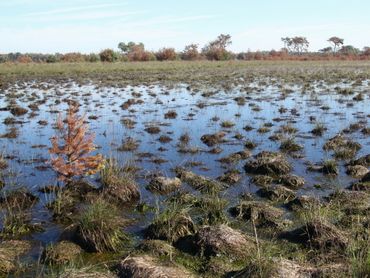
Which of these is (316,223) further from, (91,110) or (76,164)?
(91,110)

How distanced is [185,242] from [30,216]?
315 cm

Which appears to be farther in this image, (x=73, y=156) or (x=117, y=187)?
(x=73, y=156)

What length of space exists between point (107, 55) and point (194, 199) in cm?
6669

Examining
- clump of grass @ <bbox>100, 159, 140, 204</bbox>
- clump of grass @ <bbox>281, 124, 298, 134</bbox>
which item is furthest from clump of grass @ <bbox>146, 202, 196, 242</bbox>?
clump of grass @ <bbox>281, 124, 298, 134</bbox>

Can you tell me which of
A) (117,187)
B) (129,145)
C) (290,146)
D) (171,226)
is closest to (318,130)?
(290,146)

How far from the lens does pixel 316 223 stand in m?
7.73

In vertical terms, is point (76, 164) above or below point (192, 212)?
above

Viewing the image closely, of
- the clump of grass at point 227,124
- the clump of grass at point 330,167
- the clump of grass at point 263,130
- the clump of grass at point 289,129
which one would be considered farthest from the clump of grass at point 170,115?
the clump of grass at point 330,167

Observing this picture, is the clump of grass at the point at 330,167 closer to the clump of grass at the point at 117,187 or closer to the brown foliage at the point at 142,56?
the clump of grass at the point at 117,187

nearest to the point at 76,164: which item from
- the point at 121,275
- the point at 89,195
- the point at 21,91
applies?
the point at 89,195

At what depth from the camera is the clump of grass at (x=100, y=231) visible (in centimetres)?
759

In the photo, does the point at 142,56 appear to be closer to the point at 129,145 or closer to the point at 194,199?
the point at 129,145

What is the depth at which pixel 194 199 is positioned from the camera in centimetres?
976

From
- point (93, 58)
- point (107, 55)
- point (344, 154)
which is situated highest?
point (107, 55)
